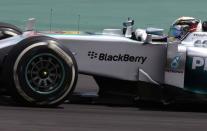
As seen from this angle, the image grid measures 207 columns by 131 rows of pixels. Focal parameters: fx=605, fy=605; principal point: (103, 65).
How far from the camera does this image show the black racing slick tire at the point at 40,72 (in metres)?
7.14

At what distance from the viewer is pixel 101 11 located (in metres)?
42.7

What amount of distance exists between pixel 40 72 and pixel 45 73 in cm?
6

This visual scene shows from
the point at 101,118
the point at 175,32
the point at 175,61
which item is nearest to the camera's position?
the point at 101,118

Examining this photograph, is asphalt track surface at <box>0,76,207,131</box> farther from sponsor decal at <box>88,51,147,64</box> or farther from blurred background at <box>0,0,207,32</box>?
A: blurred background at <box>0,0,207,32</box>

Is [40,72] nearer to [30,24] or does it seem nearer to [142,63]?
[30,24]

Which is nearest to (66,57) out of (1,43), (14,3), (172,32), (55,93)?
(55,93)

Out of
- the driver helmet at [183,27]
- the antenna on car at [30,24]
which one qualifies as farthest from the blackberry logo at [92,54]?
the driver helmet at [183,27]

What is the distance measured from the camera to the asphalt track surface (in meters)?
5.99

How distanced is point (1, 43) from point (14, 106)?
96 centimetres

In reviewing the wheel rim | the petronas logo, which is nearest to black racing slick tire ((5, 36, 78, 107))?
the wheel rim

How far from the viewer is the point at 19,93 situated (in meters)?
7.14

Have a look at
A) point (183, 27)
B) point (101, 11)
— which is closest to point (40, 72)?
point (183, 27)

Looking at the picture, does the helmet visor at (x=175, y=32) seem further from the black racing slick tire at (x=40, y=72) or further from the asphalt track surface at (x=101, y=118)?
the black racing slick tire at (x=40, y=72)

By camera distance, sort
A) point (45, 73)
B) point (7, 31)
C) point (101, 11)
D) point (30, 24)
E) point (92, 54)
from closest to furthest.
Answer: point (45, 73) → point (92, 54) → point (30, 24) → point (7, 31) → point (101, 11)
